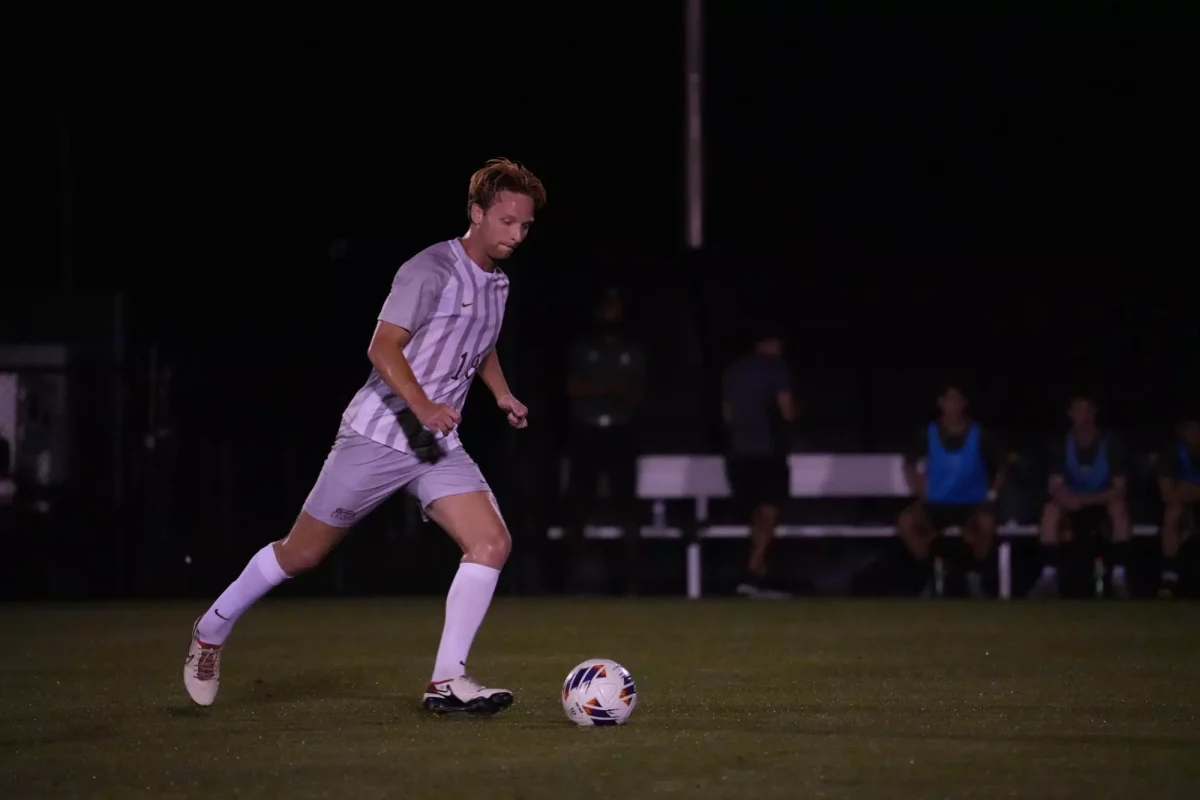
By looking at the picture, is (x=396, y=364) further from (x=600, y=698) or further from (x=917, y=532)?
(x=917, y=532)

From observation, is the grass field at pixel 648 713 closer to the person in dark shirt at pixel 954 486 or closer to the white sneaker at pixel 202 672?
the white sneaker at pixel 202 672

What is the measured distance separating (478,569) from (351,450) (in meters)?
0.62

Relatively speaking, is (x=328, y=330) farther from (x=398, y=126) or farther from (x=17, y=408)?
(x=17, y=408)

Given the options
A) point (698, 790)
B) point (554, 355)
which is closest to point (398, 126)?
point (554, 355)

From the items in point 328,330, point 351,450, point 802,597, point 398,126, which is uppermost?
point 398,126

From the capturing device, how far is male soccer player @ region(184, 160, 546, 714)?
269 inches

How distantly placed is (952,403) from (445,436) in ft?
25.0

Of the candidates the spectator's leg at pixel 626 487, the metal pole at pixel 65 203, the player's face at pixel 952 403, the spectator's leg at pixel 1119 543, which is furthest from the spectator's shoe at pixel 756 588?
the metal pole at pixel 65 203

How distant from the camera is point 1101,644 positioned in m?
9.92

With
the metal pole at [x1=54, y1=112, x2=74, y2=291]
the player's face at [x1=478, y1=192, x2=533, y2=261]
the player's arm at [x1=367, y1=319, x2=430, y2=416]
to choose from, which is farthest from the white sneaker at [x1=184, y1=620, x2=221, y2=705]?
the metal pole at [x1=54, y1=112, x2=74, y2=291]

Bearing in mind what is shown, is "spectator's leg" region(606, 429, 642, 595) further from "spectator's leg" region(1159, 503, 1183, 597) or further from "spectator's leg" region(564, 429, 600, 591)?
"spectator's leg" region(1159, 503, 1183, 597)

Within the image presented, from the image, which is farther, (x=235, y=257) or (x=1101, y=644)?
(x=235, y=257)

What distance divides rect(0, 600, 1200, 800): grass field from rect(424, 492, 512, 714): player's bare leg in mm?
158

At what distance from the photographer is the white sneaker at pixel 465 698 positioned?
22.2 feet
